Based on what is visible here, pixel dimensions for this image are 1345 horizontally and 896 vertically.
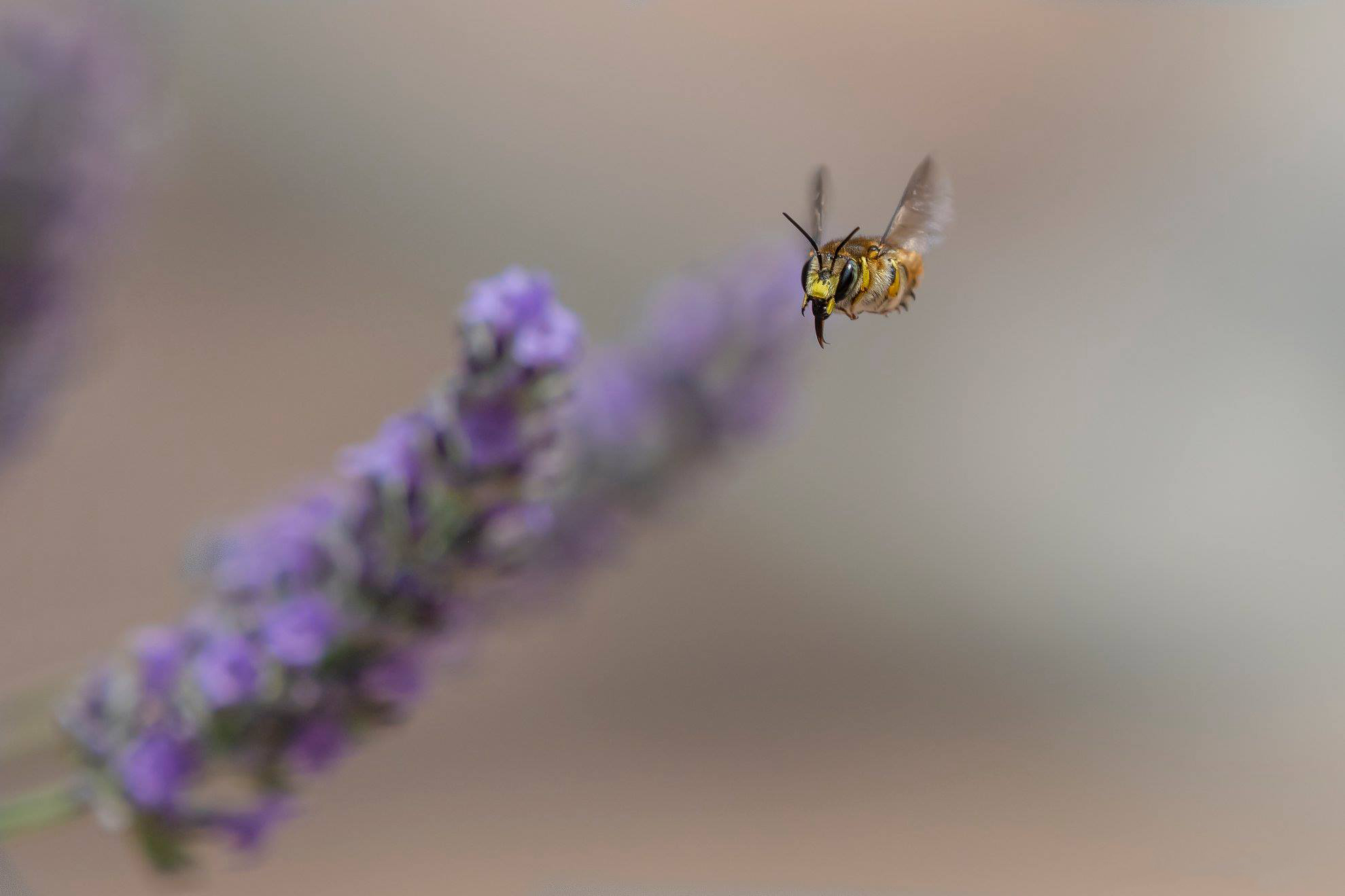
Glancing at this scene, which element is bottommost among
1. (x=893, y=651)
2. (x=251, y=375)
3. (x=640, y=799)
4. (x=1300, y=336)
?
(x=640, y=799)

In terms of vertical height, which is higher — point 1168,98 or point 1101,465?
point 1168,98

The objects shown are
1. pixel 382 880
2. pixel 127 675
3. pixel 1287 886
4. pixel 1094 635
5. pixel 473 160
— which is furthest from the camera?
pixel 1094 635

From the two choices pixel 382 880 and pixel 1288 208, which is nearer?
pixel 382 880

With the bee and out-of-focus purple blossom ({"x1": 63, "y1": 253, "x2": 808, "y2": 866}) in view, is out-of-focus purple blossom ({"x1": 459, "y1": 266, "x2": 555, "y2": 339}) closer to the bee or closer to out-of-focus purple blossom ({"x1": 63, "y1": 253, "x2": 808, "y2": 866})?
out-of-focus purple blossom ({"x1": 63, "y1": 253, "x2": 808, "y2": 866})

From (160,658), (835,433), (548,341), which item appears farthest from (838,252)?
(835,433)

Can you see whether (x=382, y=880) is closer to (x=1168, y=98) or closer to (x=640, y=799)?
(x=640, y=799)

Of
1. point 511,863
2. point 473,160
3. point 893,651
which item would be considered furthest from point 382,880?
point 473,160

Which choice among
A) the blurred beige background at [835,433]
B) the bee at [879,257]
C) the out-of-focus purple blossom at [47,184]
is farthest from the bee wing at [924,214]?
the blurred beige background at [835,433]

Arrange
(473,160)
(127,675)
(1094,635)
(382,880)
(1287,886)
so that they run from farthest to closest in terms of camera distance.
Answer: (1094,635) → (473,160) → (1287,886) → (382,880) → (127,675)
